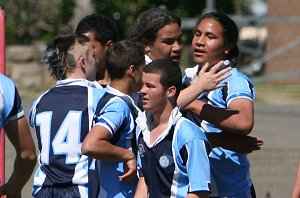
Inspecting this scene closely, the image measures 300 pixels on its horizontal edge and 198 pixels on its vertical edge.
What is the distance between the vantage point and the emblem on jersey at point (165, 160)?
497 centimetres

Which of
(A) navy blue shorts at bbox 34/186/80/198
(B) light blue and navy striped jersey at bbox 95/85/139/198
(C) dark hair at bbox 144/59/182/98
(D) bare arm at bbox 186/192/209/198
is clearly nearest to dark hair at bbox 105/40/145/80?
(B) light blue and navy striped jersey at bbox 95/85/139/198

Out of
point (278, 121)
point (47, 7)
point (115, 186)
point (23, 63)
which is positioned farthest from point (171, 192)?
point (47, 7)

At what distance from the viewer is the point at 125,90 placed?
562 centimetres

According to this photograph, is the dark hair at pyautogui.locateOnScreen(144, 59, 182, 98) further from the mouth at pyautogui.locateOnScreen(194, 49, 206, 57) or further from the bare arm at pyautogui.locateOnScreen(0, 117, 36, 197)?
the bare arm at pyautogui.locateOnScreen(0, 117, 36, 197)

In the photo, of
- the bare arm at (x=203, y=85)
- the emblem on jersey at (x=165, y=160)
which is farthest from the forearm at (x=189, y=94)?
the emblem on jersey at (x=165, y=160)

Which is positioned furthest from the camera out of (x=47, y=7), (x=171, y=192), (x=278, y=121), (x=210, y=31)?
(x=47, y=7)

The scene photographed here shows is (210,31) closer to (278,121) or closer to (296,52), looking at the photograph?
(278,121)

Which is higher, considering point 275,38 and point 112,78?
point 112,78

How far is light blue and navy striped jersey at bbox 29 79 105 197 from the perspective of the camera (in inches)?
216

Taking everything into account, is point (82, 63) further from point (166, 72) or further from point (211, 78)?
point (211, 78)

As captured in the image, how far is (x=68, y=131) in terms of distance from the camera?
18.0ft

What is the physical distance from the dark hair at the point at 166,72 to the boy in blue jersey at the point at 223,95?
0.54 ft

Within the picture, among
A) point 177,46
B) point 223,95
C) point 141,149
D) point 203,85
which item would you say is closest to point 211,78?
point 203,85

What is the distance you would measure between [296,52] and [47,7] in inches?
307
